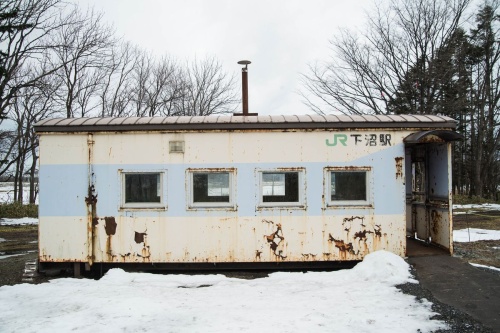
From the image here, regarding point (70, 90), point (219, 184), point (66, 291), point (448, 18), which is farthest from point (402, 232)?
point (70, 90)

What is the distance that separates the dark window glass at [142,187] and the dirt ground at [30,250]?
234 cm

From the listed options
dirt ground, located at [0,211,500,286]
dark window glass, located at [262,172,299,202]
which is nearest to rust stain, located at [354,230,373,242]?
dark window glass, located at [262,172,299,202]

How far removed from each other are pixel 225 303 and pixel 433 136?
5055 millimetres

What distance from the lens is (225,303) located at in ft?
19.6

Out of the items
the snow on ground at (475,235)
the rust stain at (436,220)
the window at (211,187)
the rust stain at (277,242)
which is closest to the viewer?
the rust stain at (277,242)

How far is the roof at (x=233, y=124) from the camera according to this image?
7738 millimetres

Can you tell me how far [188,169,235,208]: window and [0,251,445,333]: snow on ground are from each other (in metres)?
1.49

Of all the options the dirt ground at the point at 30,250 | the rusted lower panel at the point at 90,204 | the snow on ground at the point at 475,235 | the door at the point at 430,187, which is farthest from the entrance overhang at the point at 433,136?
the rusted lower panel at the point at 90,204

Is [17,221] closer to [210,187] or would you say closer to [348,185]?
[210,187]

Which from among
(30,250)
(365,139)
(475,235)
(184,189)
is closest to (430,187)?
(365,139)

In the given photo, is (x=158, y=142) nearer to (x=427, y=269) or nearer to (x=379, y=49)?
(x=427, y=269)

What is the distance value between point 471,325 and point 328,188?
11.5 ft

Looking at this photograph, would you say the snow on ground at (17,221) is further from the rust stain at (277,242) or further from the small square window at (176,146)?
the rust stain at (277,242)

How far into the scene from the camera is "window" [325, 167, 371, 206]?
25.7 ft
